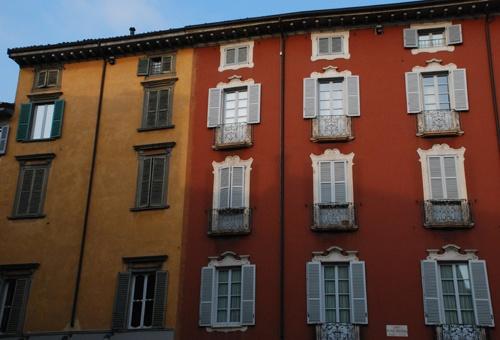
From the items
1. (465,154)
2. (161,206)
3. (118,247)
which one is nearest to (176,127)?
(161,206)

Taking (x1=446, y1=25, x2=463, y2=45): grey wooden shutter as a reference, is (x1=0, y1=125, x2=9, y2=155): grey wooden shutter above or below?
below

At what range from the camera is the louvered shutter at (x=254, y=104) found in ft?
74.4

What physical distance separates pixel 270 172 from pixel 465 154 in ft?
19.9

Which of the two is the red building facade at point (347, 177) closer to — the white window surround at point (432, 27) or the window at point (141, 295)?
the white window surround at point (432, 27)

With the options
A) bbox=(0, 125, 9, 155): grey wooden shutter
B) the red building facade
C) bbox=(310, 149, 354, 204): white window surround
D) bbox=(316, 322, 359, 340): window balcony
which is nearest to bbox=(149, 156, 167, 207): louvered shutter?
the red building facade

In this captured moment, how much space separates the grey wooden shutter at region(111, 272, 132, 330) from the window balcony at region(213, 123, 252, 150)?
5189 millimetres

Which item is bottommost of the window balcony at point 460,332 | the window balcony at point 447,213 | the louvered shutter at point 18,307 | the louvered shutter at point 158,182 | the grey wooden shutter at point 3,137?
the window balcony at point 460,332

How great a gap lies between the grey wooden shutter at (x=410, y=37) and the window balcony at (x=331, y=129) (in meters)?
3.39

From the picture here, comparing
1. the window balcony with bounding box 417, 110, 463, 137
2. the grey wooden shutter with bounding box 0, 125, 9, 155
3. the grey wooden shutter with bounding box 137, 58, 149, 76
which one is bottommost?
the window balcony with bounding box 417, 110, 463, 137

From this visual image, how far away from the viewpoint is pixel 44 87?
1009 inches

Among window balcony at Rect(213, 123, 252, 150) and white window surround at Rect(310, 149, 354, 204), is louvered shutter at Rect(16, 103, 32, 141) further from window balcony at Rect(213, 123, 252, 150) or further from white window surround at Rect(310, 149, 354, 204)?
white window surround at Rect(310, 149, 354, 204)

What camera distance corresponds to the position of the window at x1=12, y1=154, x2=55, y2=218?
23.5 metres

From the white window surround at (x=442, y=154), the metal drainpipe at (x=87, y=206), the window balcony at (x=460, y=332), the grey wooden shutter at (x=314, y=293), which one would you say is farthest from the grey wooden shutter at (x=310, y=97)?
the window balcony at (x=460, y=332)

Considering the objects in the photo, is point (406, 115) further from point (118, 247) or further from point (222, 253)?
point (118, 247)
